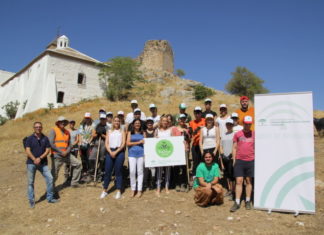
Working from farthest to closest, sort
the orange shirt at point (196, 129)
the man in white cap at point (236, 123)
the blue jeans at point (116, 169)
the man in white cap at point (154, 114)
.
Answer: the man in white cap at point (154, 114)
the orange shirt at point (196, 129)
the blue jeans at point (116, 169)
the man in white cap at point (236, 123)

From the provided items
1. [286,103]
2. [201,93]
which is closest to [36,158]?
[286,103]

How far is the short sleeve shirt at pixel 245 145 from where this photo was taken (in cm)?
551

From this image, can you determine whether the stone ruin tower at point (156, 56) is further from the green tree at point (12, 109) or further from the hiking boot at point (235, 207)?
the hiking boot at point (235, 207)

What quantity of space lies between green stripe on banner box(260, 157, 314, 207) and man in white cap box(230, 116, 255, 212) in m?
0.28

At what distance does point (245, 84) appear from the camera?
115 ft

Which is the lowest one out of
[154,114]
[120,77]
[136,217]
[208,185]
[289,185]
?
[136,217]

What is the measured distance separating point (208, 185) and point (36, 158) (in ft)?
12.7

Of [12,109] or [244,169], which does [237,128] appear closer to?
[244,169]

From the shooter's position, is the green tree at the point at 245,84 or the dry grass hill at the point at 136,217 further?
the green tree at the point at 245,84

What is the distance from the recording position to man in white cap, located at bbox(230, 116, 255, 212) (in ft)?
17.9

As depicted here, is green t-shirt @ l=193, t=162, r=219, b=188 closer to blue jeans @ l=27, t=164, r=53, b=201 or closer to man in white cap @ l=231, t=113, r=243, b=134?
man in white cap @ l=231, t=113, r=243, b=134

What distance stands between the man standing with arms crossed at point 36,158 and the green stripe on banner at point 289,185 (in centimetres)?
498

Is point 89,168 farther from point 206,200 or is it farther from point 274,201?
point 274,201

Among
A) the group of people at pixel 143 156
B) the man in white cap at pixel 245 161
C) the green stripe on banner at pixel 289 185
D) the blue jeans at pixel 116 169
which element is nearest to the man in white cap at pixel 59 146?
the group of people at pixel 143 156
